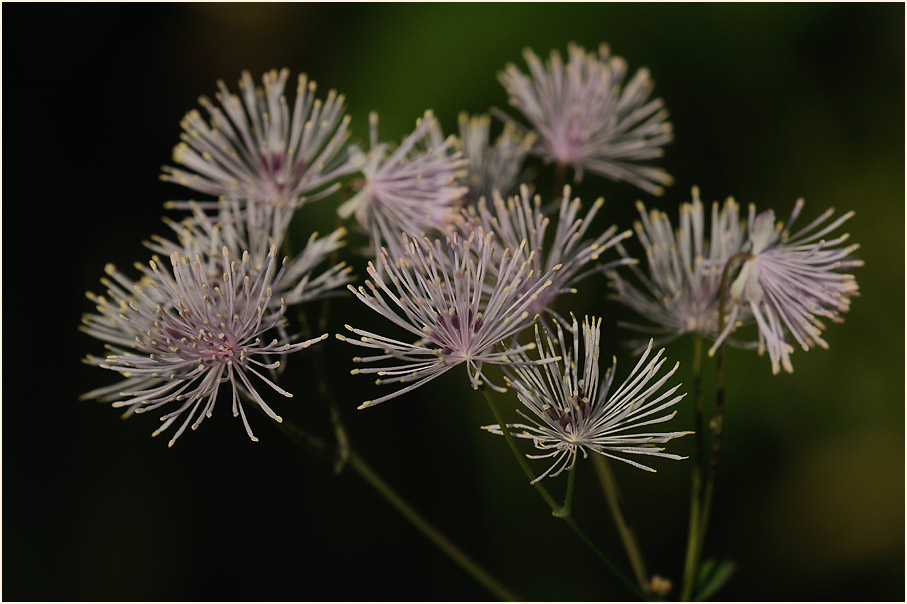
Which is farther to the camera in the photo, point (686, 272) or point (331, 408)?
point (686, 272)

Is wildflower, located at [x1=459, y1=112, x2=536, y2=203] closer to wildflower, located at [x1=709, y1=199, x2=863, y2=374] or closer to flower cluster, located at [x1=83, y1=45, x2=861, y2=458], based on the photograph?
flower cluster, located at [x1=83, y1=45, x2=861, y2=458]

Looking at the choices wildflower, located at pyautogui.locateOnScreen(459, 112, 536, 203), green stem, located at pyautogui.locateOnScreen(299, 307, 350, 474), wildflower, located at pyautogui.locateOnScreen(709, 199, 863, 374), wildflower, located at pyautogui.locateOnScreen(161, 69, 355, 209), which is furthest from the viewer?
wildflower, located at pyautogui.locateOnScreen(459, 112, 536, 203)

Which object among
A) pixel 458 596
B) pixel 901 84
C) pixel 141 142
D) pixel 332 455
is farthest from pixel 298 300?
pixel 901 84

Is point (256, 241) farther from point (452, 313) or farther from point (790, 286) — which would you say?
point (790, 286)

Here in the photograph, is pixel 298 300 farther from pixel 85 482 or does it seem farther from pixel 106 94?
pixel 106 94

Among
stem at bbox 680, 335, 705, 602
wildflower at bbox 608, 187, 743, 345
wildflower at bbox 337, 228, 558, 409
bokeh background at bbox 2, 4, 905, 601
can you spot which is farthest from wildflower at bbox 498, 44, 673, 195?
bokeh background at bbox 2, 4, 905, 601

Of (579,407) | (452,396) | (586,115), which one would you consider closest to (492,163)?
(586,115)
